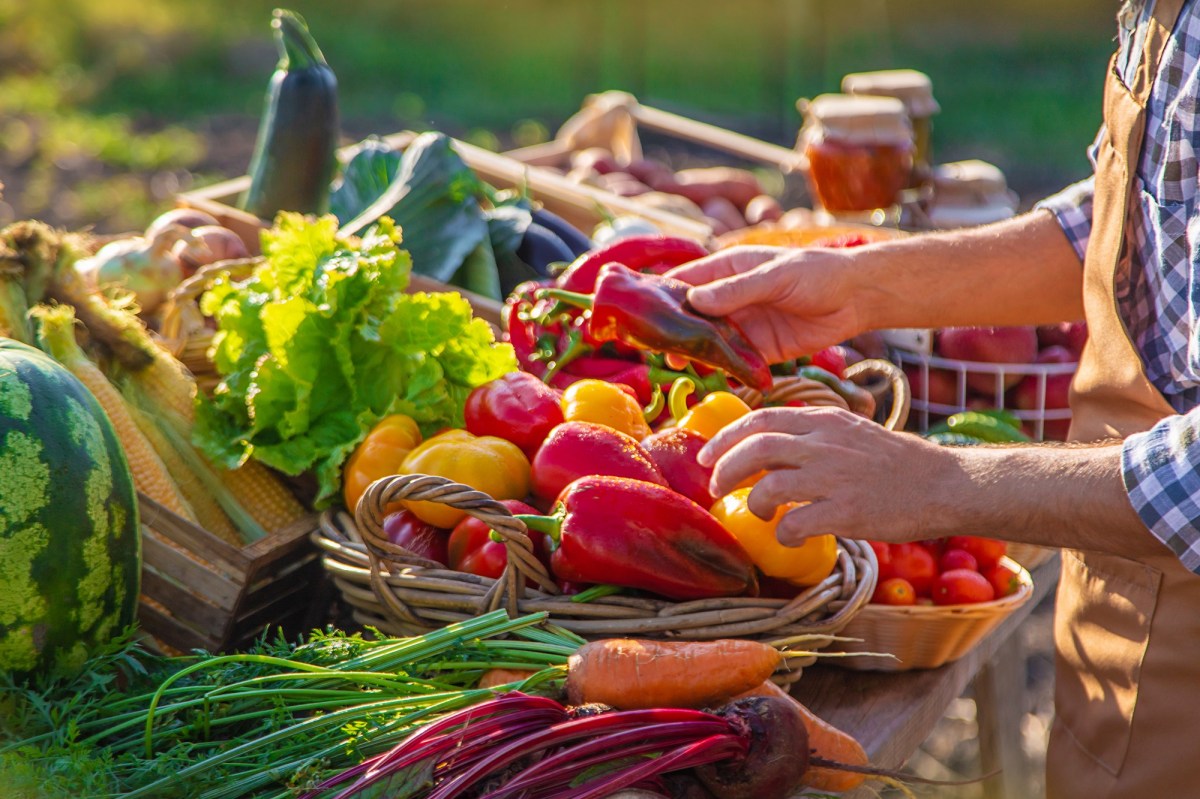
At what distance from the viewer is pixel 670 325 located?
216 centimetres

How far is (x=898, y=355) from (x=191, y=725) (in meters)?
1.86

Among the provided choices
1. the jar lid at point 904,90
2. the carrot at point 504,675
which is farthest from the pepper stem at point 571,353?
the jar lid at point 904,90

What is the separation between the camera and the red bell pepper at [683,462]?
1910 millimetres

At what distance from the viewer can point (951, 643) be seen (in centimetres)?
198

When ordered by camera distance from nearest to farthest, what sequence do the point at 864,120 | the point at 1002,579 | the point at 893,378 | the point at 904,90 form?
the point at 1002,579 < the point at 893,378 < the point at 864,120 < the point at 904,90

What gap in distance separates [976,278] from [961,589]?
2.23 feet

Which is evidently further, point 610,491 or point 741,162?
→ point 741,162

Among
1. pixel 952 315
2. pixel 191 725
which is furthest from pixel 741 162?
pixel 191 725

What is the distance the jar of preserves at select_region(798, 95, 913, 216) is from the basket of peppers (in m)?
1.29

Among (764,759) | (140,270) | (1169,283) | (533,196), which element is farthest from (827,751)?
(533,196)

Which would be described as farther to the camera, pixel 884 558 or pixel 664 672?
pixel 884 558

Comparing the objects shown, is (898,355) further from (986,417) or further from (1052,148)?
(1052,148)

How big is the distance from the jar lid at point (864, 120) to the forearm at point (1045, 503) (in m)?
1.98

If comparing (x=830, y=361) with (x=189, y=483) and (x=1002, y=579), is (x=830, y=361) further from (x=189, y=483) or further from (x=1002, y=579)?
(x=189, y=483)
